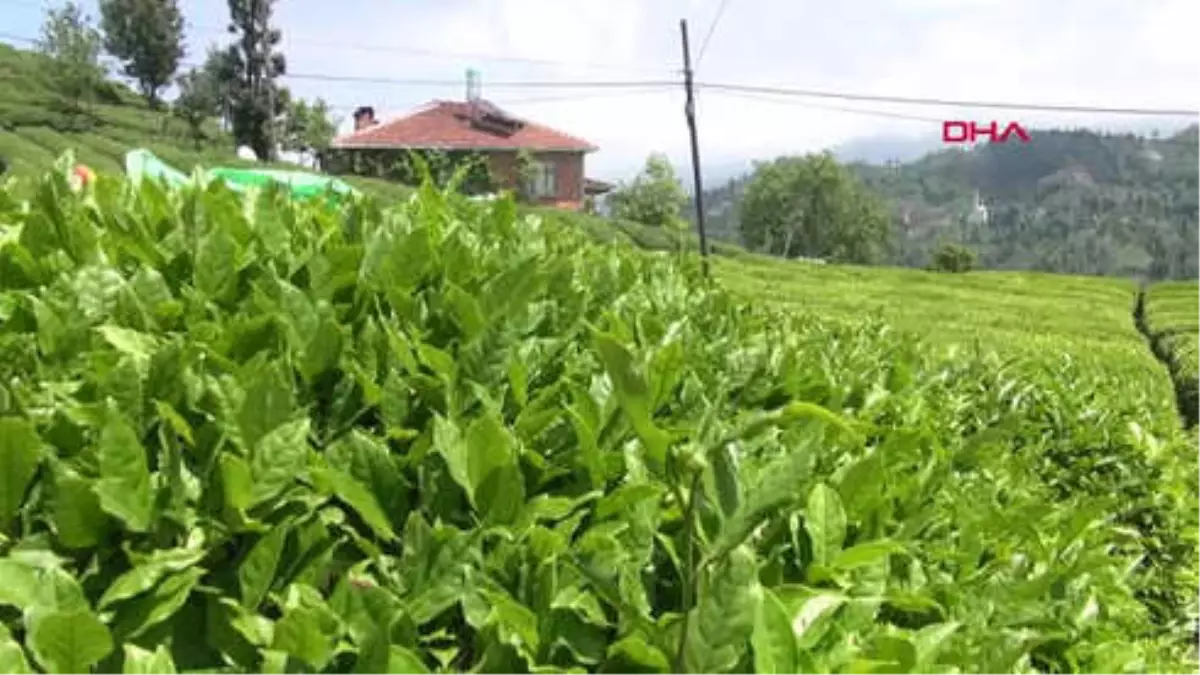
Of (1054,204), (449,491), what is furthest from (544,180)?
(1054,204)

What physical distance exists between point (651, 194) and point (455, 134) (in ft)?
43.7

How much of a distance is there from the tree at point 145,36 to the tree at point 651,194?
83.2ft

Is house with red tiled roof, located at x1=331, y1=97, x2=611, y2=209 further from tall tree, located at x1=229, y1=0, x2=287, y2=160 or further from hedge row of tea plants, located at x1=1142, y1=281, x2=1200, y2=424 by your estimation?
hedge row of tea plants, located at x1=1142, y1=281, x2=1200, y2=424

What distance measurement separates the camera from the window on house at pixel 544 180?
65.2 meters

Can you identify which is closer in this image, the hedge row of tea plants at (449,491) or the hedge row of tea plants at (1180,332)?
the hedge row of tea plants at (449,491)

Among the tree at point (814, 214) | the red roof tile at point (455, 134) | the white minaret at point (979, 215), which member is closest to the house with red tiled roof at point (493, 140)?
the red roof tile at point (455, 134)

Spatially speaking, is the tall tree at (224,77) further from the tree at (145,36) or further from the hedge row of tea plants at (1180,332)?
the hedge row of tea plants at (1180,332)

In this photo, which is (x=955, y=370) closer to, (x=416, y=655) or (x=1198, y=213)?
(x=416, y=655)

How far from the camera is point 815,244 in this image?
89875mm

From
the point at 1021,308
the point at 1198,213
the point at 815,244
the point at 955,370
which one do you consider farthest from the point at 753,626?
the point at 1198,213

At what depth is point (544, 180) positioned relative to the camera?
66.6 m

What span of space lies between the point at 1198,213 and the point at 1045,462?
140 metres

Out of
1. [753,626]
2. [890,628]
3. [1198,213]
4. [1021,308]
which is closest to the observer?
[753,626]

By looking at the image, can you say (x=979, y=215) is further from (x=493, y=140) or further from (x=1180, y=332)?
(x=1180, y=332)
